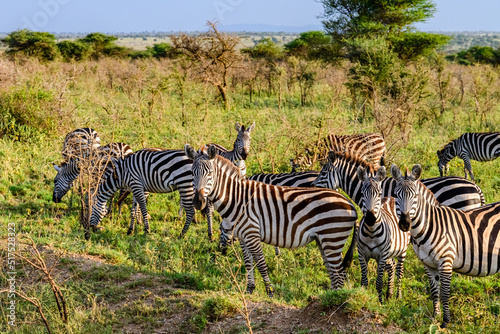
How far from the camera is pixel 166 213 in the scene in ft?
30.4

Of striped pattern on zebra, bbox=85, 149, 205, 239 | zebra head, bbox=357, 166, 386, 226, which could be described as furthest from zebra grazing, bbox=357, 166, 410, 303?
striped pattern on zebra, bbox=85, 149, 205, 239

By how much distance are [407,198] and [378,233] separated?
0.64 meters

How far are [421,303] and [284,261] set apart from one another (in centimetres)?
209

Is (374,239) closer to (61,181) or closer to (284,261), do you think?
(284,261)

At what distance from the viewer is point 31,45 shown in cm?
2942

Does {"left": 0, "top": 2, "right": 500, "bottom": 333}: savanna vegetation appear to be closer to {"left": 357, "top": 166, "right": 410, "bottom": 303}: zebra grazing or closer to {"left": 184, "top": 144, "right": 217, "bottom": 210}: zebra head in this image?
{"left": 357, "top": 166, "right": 410, "bottom": 303}: zebra grazing

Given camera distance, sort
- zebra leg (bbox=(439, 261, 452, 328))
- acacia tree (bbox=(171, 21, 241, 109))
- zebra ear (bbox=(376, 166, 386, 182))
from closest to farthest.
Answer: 1. zebra leg (bbox=(439, 261, 452, 328))
2. zebra ear (bbox=(376, 166, 386, 182))
3. acacia tree (bbox=(171, 21, 241, 109))

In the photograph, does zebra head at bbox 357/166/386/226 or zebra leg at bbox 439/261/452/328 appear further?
zebra head at bbox 357/166/386/226

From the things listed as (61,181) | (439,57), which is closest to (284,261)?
(61,181)

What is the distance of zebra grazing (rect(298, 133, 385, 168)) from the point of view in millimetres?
10109

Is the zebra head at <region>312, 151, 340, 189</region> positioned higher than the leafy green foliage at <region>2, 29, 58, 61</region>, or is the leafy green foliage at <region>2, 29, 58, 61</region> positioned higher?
the leafy green foliage at <region>2, 29, 58, 61</region>

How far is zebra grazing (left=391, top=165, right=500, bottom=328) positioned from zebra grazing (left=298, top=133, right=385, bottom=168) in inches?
182

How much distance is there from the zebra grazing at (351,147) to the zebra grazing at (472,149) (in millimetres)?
1969

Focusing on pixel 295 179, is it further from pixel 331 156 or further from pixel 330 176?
pixel 331 156
